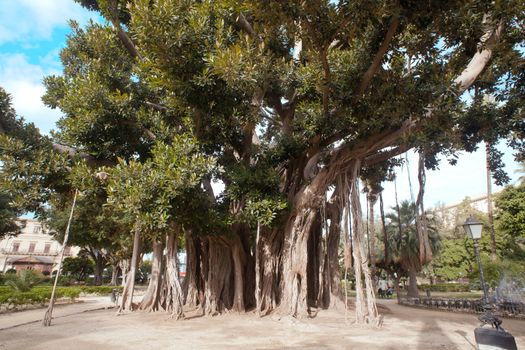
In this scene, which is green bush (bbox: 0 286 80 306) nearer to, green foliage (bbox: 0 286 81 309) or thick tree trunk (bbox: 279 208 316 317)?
green foliage (bbox: 0 286 81 309)

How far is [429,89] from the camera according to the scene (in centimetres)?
657

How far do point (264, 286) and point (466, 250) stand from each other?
2956 centimetres

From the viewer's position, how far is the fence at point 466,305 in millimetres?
11000

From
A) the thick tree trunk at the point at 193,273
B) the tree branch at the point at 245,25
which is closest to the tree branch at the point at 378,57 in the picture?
the tree branch at the point at 245,25

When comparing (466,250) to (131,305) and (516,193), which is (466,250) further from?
(131,305)

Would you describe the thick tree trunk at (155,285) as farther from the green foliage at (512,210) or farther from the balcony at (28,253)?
the balcony at (28,253)

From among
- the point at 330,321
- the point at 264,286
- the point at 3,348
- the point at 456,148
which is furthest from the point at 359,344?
the point at 456,148

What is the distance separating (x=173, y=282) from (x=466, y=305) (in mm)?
11209

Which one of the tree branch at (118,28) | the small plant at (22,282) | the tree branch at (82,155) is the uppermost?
the tree branch at (118,28)

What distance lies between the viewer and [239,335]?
22.2 ft

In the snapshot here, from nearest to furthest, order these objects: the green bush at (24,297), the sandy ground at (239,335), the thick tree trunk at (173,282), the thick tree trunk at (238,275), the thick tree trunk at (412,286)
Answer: the sandy ground at (239,335) → the thick tree trunk at (173,282) → the thick tree trunk at (238,275) → the green bush at (24,297) → the thick tree trunk at (412,286)

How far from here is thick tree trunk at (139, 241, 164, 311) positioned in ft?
35.7

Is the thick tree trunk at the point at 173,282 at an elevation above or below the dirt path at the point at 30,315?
above

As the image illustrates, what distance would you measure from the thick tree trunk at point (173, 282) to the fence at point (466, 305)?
8.30m
